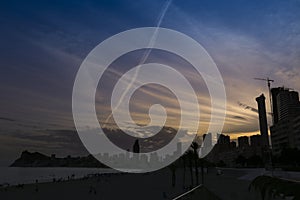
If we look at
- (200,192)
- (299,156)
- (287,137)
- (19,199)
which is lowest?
(19,199)

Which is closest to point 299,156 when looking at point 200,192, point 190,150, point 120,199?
point 190,150

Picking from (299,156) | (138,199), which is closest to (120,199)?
(138,199)

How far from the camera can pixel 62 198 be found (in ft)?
138

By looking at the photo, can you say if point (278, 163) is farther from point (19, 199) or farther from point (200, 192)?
point (200, 192)

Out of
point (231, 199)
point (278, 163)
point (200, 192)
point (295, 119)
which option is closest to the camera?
point (200, 192)

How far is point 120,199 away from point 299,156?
52.6m

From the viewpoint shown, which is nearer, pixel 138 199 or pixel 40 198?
pixel 138 199

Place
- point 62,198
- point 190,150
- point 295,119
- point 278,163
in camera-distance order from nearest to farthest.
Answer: point 62,198 < point 190,150 < point 278,163 < point 295,119

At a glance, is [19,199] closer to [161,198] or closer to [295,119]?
[161,198]

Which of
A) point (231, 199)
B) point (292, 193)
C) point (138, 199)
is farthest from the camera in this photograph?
point (138, 199)

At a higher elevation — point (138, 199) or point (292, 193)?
point (292, 193)

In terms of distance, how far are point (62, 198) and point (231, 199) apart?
23.3m

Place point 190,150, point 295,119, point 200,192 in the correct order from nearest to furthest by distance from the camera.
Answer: point 200,192 < point 190,150 < point 295,119

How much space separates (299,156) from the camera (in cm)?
7569
